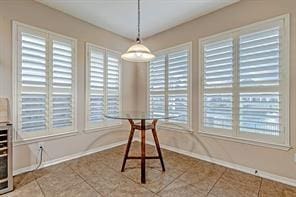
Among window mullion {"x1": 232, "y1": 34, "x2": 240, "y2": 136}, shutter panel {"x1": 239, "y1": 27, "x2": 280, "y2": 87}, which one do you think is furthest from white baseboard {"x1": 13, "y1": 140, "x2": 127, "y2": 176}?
shutter panel {"x1": 239, "y1": 27, "x2": 280, "y2": 87}

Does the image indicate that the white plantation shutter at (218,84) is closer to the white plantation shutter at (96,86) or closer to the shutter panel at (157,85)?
the shutter panel at (157,85)

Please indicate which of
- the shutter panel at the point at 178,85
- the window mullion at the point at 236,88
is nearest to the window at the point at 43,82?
the shutter panel at the point at 178,85

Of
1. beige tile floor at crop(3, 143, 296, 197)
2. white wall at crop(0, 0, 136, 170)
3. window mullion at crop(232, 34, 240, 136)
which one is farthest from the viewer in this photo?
window mullion at crop(232, 34, 240, 136)

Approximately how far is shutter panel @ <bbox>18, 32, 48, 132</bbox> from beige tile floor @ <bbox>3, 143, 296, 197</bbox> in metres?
0.73

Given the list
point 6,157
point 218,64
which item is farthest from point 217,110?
point 6,157

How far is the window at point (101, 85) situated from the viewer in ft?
10.8

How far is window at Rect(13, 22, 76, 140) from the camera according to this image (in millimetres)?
2424

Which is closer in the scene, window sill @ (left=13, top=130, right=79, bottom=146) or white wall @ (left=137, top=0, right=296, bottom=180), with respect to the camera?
white wall @ (left=137, top=0, right=296, bottom=180)

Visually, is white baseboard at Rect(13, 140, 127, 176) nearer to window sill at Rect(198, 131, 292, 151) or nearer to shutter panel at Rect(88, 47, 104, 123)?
shutter panel at Rect(88, 47, 104, 123)

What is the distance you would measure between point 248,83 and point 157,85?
5.96 feet

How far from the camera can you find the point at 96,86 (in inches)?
134

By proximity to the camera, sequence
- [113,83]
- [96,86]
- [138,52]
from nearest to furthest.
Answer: [138,52] < [96,86] < [113,83]

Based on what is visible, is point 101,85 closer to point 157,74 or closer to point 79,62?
point 79,62

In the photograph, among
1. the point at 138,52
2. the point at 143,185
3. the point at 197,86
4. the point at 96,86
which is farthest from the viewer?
the point at 96,86
